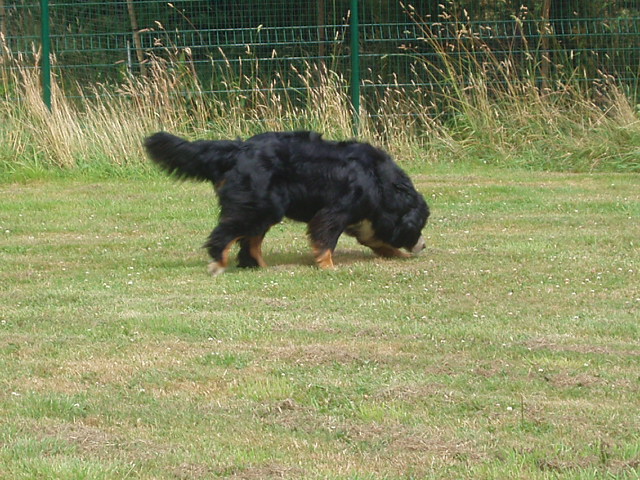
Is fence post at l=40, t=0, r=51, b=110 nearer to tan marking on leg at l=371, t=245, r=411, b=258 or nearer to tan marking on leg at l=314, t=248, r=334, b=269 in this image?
tan marking on leg at l=371, t=245, r=411, b=258

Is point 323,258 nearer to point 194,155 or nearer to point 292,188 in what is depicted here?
point 292,188

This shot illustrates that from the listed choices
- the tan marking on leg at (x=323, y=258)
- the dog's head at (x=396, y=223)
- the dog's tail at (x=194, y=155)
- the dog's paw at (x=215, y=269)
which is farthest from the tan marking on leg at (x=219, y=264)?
the dog's head at (x=396, y=223)

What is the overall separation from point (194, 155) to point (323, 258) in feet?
4.22

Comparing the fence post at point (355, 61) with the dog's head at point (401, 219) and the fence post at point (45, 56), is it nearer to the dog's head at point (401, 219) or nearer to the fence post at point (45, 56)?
the fence post at point (45, 56)

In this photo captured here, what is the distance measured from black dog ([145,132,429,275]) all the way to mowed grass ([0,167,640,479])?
28 centimetres

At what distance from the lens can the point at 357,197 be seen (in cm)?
864

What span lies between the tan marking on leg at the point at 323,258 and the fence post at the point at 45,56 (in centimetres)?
708

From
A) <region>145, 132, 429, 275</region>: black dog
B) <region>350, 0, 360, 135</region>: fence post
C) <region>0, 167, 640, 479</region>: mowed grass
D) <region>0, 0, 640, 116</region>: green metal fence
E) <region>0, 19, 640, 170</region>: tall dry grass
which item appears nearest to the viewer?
<region>0, 167, 640, 479</region>: mowed grass

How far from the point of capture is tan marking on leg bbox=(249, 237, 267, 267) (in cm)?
857

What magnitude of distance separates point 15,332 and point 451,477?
3258mm

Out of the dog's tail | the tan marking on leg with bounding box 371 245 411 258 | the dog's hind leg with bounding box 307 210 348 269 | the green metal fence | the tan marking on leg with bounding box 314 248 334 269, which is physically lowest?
the tan marking on leg with bounding box 371 245 411 258

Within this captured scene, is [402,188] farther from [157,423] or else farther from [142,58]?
[142,58]

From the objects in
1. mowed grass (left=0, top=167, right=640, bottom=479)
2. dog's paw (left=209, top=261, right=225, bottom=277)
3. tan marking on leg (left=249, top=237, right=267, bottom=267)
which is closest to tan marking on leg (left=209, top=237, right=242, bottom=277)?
dog's paw (left=209, top=261, right=225, bottom=277)

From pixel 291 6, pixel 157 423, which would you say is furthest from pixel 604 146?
pixel 157 423
